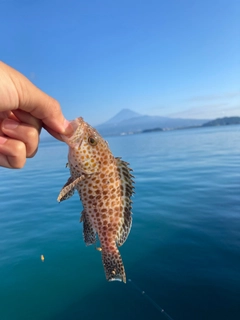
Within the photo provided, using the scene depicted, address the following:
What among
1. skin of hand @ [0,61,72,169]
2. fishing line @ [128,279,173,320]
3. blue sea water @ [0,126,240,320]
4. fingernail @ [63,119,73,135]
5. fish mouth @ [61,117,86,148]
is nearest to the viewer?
skin of hand @ [0,61,72,169]

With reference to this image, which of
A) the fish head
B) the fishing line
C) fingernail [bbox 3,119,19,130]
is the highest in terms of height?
fingernail [bbox 3,119,19,130]

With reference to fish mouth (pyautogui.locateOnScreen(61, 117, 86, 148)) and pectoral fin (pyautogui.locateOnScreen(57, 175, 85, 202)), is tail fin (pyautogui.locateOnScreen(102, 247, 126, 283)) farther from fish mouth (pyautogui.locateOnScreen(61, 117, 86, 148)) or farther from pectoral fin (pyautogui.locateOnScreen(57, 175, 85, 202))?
fish mouth (pyautogui.locateOnScreen(61, 117, 86, 148))

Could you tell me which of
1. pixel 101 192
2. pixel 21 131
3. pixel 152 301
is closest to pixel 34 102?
pixel 21 131

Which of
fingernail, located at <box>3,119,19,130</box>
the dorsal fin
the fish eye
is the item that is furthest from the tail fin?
fingernail, located at <box>3,119,19,130</box>

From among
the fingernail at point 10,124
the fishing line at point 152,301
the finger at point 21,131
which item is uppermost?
the fingernail at point 10,124

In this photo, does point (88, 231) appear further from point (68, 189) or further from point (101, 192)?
point (68, 189)

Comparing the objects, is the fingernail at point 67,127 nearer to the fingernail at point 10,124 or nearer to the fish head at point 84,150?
the fish head at point 84,150

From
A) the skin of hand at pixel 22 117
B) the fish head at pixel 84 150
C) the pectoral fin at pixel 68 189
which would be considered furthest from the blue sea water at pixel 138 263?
the skin of hand at pixel 22 117
